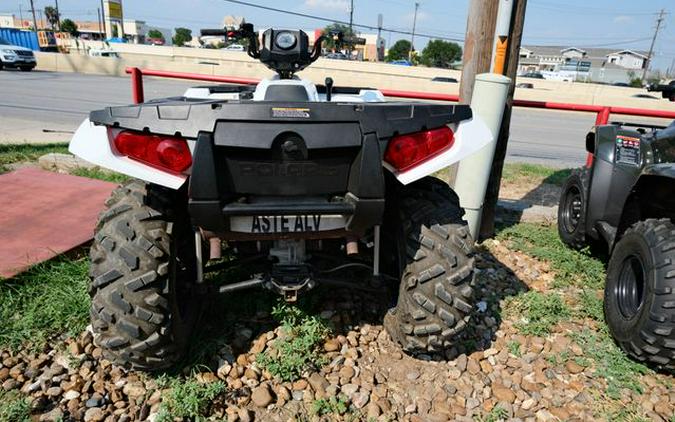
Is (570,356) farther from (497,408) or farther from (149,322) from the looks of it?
(149,322)

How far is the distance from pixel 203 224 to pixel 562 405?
1.90 m

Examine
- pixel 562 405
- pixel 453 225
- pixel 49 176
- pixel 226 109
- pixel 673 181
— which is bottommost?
pixel 562 405

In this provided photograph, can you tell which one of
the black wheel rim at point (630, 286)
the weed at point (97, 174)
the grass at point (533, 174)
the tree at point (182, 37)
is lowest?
the grass at point (533, 174)

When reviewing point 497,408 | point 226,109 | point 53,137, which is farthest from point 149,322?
point 53,137

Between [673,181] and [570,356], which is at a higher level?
[673,181]

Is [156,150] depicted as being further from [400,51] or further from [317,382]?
[400,51]

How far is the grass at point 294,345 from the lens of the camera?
2488 millimetres

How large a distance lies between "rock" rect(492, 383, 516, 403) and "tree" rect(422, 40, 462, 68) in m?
71.0

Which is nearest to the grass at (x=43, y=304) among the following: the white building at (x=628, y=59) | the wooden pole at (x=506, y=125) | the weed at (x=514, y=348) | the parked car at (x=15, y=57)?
the weed at (x=514, y=348)

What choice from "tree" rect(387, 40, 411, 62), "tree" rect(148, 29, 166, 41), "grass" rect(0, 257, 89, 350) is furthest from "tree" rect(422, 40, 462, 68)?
"grass" rect(0, 257, 89, 350)

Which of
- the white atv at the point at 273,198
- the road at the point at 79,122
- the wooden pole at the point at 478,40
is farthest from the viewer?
the road at the point at 79,122

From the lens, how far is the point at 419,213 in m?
2.41

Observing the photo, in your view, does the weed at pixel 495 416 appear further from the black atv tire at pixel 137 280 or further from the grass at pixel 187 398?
the black atv tire at pixel 137 280

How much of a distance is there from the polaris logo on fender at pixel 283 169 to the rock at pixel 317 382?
3.51ft
